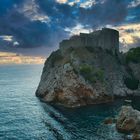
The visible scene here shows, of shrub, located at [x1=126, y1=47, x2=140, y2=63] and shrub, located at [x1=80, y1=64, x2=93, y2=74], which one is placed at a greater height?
shrub, located at [x1=126, y1=47, x2=140, y2=63]

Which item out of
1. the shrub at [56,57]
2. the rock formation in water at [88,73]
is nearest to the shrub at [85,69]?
the rock formation in water at [88,73]

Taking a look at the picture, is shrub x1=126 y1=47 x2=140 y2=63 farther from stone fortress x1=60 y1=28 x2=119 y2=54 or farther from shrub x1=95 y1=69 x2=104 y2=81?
shrub x1=95 y1=69 x2=104 y2=81

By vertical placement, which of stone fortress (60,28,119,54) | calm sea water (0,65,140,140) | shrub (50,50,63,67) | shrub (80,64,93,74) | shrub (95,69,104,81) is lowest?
calm sea water (0,65,140,140)

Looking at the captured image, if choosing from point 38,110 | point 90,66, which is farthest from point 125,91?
point 38,110

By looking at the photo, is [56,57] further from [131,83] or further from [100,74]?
[131,83]

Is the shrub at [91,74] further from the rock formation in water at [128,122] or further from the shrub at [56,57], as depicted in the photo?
the rock formation in water at [128,122]

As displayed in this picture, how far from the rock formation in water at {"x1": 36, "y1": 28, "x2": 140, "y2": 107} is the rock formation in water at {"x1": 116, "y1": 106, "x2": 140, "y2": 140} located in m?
35.4

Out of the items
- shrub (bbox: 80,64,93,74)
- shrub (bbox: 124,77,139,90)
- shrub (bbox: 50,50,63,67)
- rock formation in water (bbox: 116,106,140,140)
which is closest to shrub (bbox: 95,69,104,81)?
shrub (bbox: 80,64,93,74)

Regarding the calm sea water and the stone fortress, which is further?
the stone fortress

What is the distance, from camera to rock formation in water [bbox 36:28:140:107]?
118m

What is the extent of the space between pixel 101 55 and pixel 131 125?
72.2m

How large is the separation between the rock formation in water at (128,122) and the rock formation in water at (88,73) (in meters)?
35.4

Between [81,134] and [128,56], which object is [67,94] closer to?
[81,134]

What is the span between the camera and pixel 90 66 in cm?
13025
